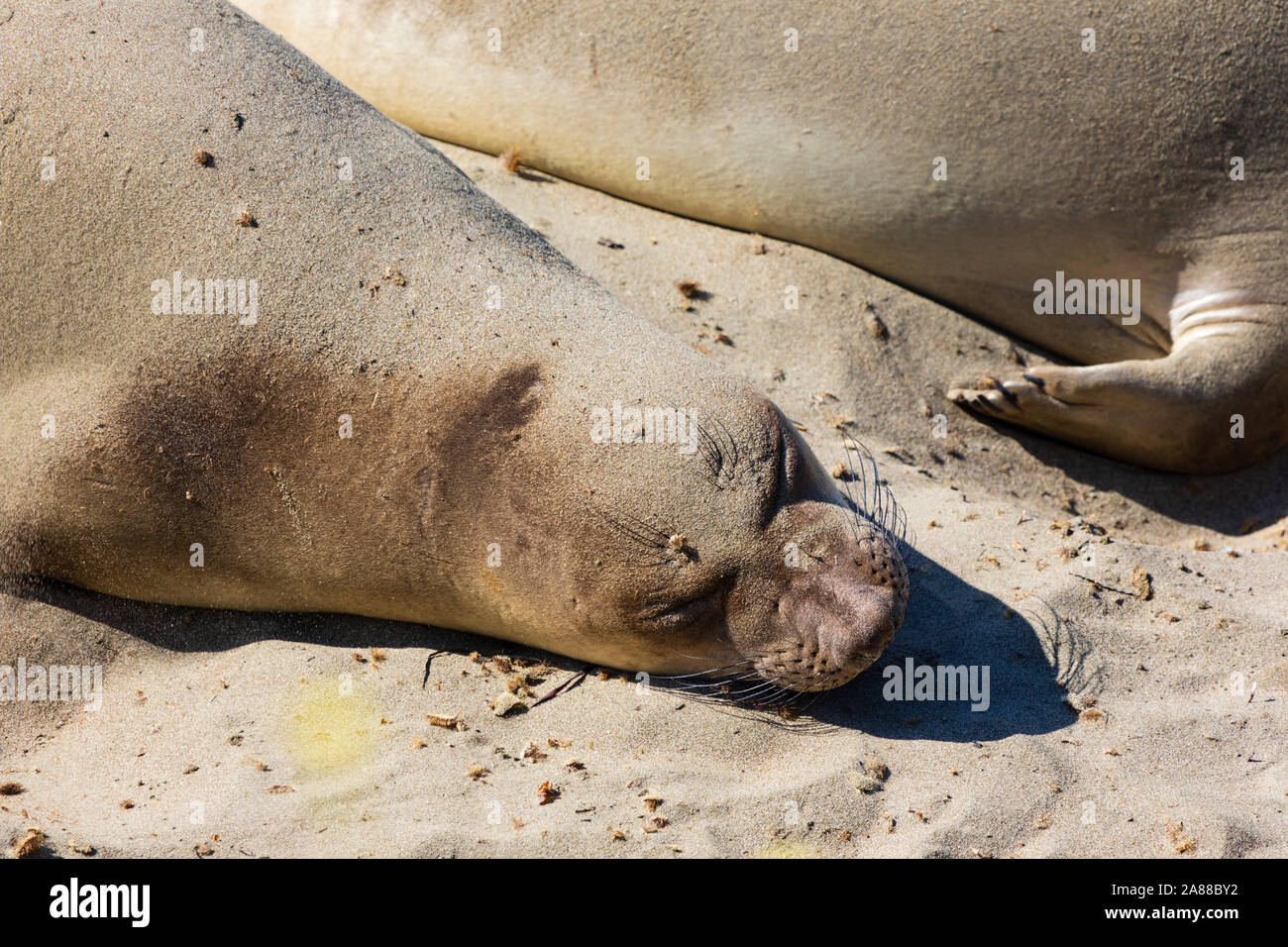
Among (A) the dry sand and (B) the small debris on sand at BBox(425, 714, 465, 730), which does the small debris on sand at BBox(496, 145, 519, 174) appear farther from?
(B) the small debris on sand at BBox(425, 714, 465, 730)

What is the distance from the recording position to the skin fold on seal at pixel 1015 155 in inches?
198

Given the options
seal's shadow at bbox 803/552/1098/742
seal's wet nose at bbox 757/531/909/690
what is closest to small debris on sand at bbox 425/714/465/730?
seal's wet nose at bbox 757/531/909/690

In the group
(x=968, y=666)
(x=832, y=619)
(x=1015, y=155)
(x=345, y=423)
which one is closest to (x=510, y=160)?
(x=1015, y=155)

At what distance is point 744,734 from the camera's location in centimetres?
364

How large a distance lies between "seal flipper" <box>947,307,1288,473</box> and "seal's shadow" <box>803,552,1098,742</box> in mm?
1113

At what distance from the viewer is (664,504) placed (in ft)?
11.6

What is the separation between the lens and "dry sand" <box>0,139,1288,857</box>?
325 cm

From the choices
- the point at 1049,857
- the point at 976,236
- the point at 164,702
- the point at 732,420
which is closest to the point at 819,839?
the point at 1049,857

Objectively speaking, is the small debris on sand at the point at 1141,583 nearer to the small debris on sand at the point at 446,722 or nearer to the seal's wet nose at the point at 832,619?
the seal's wet nose at the point at 832,619

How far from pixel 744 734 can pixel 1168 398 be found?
7.95ft

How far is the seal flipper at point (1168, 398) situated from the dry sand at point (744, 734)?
43 cm

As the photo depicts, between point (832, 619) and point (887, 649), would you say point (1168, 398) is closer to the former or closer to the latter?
point (887, 649)

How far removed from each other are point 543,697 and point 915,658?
1.11 m

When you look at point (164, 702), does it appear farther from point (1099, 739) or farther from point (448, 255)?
point (1099, 739)
